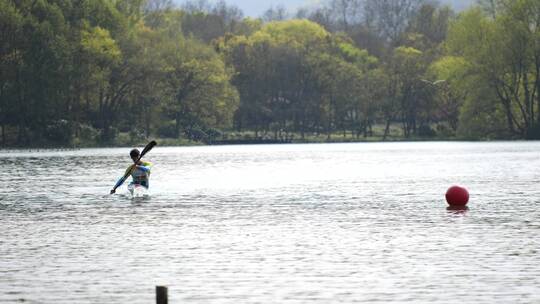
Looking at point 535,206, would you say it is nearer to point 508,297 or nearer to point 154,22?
point 508,297

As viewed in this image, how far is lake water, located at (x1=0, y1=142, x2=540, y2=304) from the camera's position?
2244 cm

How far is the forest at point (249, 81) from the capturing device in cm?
12912

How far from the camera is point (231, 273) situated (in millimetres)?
24719

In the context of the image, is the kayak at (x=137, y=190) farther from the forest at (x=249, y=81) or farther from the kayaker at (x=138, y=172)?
the forest at (x=249, y=81)

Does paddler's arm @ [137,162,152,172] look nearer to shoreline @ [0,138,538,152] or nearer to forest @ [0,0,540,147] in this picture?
shoreline @ [0,138,538,152]

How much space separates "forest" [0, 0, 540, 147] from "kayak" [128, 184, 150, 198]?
78.2 metres

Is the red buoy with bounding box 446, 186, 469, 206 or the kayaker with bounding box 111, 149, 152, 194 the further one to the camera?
the kayaker with bounding box 111, 149, 152, 194

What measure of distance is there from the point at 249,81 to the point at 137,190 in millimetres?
121200

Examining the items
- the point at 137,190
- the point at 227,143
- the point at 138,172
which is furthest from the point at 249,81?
the point at 138,172

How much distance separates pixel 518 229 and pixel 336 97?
5417 inches

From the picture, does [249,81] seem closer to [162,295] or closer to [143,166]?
[143,166]

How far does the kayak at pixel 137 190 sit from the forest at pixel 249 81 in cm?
7822

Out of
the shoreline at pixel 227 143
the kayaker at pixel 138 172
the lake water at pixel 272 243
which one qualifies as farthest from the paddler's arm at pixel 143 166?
the shoreline at pixel 227 143

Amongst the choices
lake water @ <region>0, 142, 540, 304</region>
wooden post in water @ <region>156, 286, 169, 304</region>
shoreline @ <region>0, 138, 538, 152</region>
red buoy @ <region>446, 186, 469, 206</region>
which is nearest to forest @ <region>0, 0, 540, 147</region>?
shoreline @ <region>0, 138, 538, 152</region>
